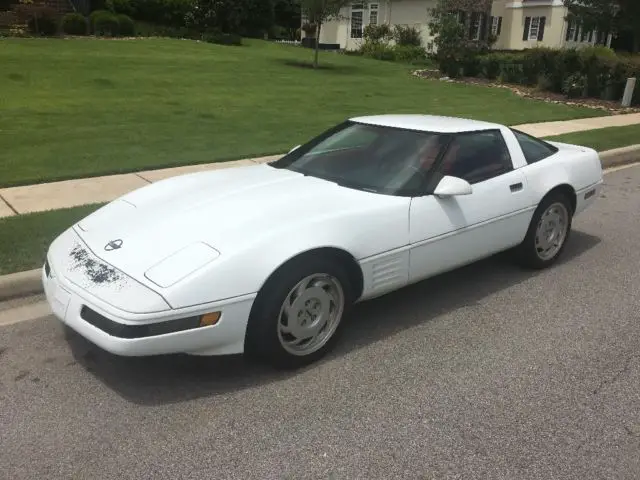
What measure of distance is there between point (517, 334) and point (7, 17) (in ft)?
89.9

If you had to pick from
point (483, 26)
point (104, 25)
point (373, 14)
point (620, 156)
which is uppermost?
point (373, 14)

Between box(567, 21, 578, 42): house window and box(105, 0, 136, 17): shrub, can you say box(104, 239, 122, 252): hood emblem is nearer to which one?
box(105, 0, 136, 17): shrub

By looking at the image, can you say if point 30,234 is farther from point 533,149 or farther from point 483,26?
point 483,26

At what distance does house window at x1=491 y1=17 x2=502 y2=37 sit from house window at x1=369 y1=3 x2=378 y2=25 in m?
6.68

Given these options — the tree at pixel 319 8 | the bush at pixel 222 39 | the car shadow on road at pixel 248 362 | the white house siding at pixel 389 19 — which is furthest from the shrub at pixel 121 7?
the car shadow on road at pixel 248 362

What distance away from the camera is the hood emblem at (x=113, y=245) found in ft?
11.4

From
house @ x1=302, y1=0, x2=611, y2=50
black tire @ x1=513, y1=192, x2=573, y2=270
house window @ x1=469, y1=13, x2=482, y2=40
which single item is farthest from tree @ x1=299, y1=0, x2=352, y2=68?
black tire @ x1=513, y1=192, x2=573, y2=270

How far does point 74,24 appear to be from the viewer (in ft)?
88.5

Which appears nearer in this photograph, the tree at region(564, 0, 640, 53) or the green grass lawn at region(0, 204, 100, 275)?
the green grass lawn at region(0, 204, 100, 275)

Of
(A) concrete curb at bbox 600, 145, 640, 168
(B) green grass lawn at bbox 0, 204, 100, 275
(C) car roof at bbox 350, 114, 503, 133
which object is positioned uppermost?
(C) car roof at bbox 350, 114, 503, 133

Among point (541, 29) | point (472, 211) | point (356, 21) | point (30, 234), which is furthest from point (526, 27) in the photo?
point (30, 234)

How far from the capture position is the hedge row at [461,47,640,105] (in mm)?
17906

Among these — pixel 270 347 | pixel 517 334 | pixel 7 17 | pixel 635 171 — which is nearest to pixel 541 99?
pixel 635 171

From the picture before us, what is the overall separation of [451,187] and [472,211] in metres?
0.36
